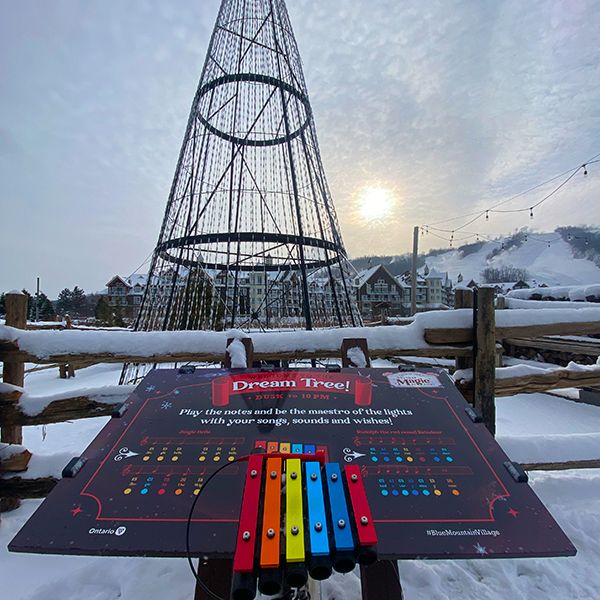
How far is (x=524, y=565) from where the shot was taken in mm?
2234

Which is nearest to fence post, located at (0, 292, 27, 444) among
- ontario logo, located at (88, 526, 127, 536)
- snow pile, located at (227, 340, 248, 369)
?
snow pile, located at (227, 340, 248, 369)

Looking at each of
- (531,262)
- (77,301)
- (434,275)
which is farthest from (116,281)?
(531,262)

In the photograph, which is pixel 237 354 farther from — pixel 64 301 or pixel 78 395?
pixel 64 301

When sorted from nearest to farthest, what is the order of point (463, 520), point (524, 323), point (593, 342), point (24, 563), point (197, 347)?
1. point (463, 520)
2. point (24, 563)
3. point (197, 347)
4. point (524, 323)
5. point (593, 342)

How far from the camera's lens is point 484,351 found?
2721 mm

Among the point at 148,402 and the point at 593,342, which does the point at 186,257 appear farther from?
the point at 593,342

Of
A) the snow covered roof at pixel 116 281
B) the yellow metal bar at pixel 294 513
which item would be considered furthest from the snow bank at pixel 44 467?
the snow covered roof at pixel 116 281

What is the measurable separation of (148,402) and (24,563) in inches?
55.5

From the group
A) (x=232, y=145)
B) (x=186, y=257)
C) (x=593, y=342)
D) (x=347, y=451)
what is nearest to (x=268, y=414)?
Answer: (x=347, y=451)

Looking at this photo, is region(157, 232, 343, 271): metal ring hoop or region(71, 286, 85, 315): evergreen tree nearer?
region(157, 232, 343, 271): metal ring hoop

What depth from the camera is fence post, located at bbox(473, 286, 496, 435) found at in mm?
2721

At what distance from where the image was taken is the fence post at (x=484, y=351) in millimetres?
2721

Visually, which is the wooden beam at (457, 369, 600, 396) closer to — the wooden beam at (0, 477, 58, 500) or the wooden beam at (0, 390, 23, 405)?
the wooden beam at (0, 477, 58, 500)

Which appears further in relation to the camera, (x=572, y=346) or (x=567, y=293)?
(x=567, y=293)
